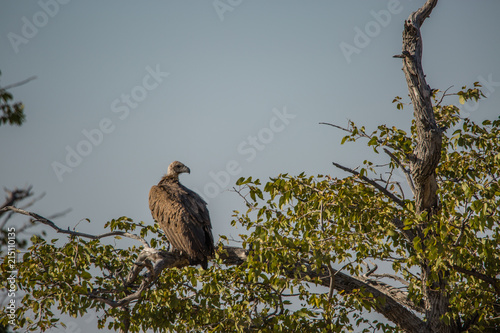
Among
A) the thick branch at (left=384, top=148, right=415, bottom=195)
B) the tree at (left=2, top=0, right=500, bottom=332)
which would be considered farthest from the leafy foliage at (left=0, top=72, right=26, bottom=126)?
the thick branch at (left=384, top=148, right=415, bottom=195)

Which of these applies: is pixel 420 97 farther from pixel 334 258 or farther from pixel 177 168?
pixel 177 168

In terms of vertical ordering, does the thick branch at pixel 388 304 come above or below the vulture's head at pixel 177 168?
below

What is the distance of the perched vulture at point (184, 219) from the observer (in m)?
7.20

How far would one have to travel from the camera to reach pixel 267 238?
5.20 metres

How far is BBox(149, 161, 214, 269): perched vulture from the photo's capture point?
7.20 meters

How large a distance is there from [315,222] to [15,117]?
4062mm

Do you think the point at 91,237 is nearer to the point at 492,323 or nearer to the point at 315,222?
the point at 315,222

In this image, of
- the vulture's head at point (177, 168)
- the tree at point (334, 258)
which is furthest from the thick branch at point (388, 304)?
the vulture's head at point (177, 168)

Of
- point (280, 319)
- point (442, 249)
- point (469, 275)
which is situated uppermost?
point (469, 275)

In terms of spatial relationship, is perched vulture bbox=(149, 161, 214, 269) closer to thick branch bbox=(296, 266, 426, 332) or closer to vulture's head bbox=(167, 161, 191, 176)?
vulture's head bbox=(167, 161, 191, 176)

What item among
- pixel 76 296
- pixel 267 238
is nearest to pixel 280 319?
pixel 267 238

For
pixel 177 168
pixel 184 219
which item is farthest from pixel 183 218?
pixel 177 168

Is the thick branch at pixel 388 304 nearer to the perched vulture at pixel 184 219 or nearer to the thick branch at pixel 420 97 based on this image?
the perched vulture at pixel 184 219

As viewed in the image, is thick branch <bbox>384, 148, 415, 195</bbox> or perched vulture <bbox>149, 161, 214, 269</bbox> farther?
perched vulture <bbox>149, 161, 214, 269</bbox>
